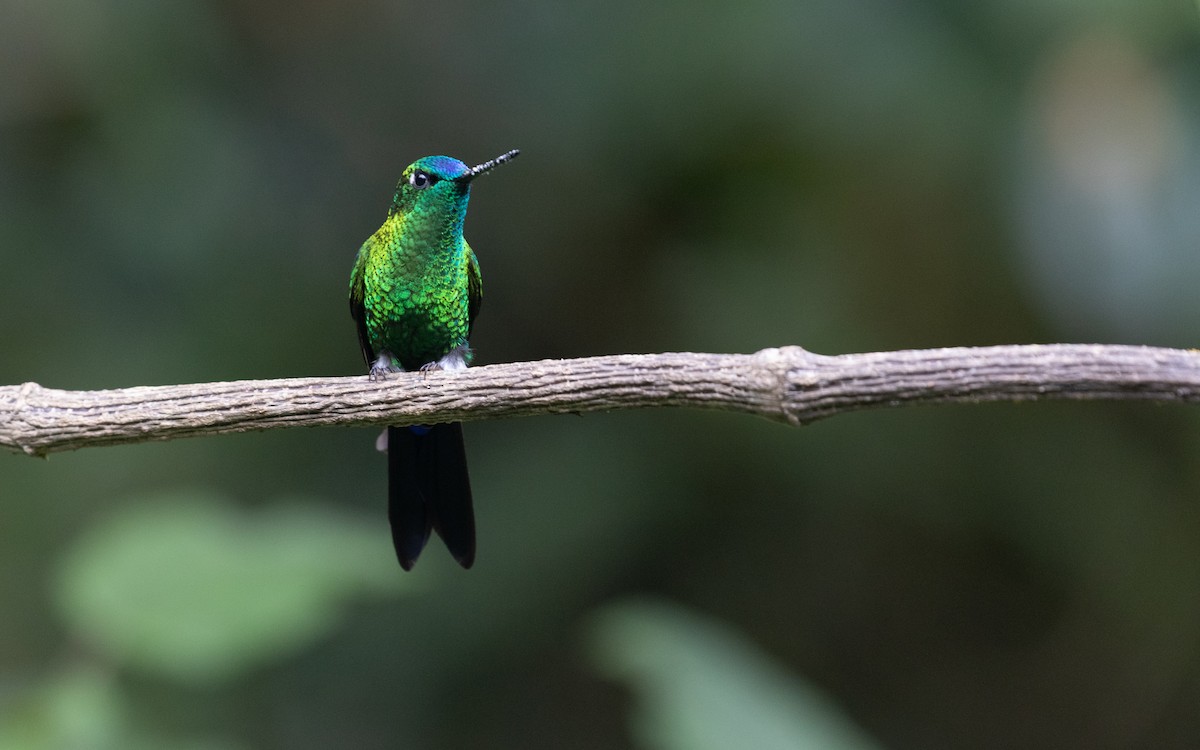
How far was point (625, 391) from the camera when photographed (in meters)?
2.17

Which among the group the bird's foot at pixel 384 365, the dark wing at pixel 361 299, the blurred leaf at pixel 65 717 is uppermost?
the dark wing at pixel 361 299

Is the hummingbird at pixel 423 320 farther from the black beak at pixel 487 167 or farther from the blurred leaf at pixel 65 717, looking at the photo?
the blurred leaf at pixel 65 717

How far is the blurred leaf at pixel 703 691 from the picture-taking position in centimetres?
356

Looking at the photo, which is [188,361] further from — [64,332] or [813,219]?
[813,219]

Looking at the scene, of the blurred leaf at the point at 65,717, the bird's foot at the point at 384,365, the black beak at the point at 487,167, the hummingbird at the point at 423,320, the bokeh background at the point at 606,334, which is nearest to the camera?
the black beak at the point at 487,167

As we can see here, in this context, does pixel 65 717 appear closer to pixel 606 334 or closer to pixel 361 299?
pixel 361 299

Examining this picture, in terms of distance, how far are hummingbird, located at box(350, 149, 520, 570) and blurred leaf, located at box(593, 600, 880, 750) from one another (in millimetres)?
874

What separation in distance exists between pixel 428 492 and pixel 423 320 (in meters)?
0.54

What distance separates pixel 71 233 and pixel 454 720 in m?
3.03

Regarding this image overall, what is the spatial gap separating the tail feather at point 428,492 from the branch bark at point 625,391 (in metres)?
1.00

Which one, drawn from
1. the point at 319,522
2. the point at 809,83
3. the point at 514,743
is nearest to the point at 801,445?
the point at 809,83

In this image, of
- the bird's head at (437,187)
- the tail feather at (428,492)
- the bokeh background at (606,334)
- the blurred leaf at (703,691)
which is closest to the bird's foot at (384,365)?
the tail feather at (428,492)

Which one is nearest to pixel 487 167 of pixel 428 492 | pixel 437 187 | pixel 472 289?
pixel 437 187

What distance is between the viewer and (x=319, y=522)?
3.85m
